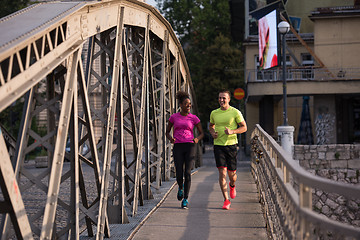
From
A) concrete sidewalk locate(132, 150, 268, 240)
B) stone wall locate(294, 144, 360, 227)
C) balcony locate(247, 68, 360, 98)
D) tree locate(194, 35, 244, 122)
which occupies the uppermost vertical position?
tree locate(194, 35, 244, 122)

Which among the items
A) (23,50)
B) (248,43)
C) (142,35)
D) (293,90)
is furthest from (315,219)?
(248,43)

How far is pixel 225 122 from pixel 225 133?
0.54ft

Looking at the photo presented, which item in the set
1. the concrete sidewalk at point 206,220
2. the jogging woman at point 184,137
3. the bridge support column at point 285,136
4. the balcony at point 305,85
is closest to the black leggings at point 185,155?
the jogging woman at point 184,137

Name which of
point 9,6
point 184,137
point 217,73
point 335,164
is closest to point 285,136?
point 335,164

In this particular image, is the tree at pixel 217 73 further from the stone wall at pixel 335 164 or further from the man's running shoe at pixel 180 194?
the man's running shoe at pixel 180 194

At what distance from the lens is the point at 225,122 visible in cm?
913

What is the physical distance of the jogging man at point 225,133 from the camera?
9.13m

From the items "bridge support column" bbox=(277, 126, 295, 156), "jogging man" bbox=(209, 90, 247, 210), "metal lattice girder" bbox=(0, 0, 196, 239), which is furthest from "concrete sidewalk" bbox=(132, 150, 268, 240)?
"bridge support column" bbox=(277, 126, 295, 156)

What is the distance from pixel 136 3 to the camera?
352 inches

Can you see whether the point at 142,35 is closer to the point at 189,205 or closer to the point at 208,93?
the point at 189,205

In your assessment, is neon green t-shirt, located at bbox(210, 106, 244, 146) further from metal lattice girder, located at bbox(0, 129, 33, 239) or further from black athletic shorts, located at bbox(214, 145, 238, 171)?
metal lattice girder, located at bbox(0, 129, 33, 239)

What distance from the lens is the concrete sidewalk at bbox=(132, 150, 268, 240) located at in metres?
7.36

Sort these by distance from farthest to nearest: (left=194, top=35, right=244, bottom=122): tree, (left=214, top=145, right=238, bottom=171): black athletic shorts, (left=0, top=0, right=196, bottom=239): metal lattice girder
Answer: (left=194, top=35, right=244, bottom=122): tree, (left=214, top=145, right=238, bottom=171): black athletic shorts, (left=0, top=0, right=196, bottom=239): metal lattice girder

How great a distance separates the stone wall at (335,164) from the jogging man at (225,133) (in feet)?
46.9
